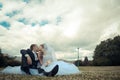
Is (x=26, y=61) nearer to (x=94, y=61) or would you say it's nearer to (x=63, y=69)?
(x=63, y=69)

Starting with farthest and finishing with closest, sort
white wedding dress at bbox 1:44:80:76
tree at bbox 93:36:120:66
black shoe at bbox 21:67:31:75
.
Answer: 1. tree at bbox 93:36:120:66
2. white wedding dress at bbox 1:44:80:76
3. black shoe at bbox 21:67:31:75

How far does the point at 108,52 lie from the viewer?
39812 mm

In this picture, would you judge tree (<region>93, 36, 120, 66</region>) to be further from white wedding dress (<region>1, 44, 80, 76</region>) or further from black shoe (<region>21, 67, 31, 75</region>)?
black shoe (<region>21, 67, 31, 75</region>)

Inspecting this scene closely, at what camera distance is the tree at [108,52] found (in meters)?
35.9

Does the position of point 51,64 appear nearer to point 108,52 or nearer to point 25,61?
point 25,61

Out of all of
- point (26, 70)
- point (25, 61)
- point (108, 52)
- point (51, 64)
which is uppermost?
point (108, 52)

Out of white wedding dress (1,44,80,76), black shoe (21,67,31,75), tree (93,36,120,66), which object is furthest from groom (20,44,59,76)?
tree (93,36,120,66)

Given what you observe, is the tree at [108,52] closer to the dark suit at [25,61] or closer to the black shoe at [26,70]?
the dark suit at [25,61]


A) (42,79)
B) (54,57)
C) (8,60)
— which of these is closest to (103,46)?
(8,60)

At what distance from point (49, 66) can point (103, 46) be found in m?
31.8

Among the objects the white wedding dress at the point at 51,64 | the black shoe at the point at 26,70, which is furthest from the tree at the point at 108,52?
the black shoe at the point at 26,70

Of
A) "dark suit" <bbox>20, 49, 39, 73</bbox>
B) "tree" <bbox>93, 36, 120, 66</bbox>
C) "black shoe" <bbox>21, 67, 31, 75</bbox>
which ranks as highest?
"tree" <bbox>93, 36, 120, 66</bbox>

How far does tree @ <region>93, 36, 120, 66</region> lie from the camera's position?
35906mm

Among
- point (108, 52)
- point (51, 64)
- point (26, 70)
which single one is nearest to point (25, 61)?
point (26, 70)
